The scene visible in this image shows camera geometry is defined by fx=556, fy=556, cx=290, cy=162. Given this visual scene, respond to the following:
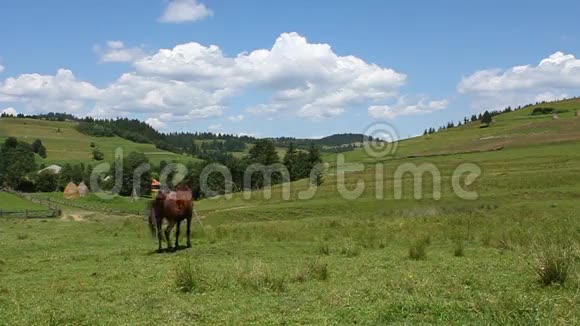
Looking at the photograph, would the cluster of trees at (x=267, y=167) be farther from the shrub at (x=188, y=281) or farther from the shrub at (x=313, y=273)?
the shrub at (x=188, y=281)

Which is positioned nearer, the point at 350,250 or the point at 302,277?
the point at 302,277

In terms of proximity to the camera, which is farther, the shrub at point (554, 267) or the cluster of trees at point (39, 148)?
the cluster of trees at point (39, 148)

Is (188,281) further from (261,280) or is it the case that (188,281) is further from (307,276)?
(307,276)

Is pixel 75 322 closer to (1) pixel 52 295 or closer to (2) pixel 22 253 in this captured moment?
(1) pixel 52 295

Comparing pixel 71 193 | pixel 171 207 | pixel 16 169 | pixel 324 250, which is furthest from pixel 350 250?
pixel 16 169

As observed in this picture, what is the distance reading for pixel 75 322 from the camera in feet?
29.0

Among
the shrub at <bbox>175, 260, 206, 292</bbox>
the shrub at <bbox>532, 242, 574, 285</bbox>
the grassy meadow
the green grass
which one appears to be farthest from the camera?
the green grass

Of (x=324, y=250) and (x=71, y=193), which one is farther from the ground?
(x=324, y=250)

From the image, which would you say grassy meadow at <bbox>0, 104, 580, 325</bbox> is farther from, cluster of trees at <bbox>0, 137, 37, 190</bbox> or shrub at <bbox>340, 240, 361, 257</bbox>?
cluster of trees at <bbox>0, 137, 37, 190</bbox>

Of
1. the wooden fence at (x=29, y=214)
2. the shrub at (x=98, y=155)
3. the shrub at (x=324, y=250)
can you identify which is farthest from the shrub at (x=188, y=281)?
the shrub at (x=98, y=155)

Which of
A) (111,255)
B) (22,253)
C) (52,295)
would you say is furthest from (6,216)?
(52,295)

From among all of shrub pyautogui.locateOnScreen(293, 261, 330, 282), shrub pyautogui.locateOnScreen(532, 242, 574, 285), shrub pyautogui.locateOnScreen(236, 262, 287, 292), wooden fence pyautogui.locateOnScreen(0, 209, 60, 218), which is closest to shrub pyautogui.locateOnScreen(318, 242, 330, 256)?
shrub pyautogui.locateOnScreen(293, 261, 330, 282)

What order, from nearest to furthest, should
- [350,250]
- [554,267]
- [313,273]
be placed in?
[554,267] → [313,273] → [350,250]

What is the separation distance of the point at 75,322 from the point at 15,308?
235cm
